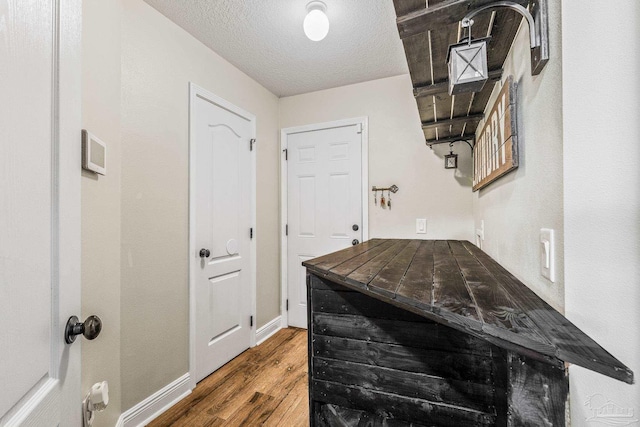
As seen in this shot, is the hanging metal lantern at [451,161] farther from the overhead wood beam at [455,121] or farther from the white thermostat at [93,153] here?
the white thermostat at [93,153]

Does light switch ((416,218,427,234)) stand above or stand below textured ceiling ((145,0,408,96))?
below

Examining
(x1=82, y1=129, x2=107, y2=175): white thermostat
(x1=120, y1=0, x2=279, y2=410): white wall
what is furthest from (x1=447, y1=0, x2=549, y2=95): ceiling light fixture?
(x1=120, y1=0, x2=279, y2=410): white wall

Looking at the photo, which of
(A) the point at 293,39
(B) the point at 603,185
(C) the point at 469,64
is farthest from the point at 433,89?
(A) the point at 293,39

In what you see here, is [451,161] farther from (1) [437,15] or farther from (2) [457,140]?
(1) [437,15]

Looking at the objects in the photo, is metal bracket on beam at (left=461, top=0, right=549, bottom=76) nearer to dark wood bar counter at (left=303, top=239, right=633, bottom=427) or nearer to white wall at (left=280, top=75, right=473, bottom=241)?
dark wood bar counter at (left=303, top=239, right=633, bottom=427)

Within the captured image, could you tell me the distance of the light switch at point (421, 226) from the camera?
2.60m

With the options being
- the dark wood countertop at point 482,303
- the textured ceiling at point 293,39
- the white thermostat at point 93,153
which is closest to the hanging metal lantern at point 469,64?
the dark wood countertop at point 482,303

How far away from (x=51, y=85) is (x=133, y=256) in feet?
4.29

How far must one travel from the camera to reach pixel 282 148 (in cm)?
311

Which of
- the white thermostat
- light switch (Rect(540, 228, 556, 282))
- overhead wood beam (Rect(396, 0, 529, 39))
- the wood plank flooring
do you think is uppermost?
overhead wood beam (Rect(396, 0, 529, 39))

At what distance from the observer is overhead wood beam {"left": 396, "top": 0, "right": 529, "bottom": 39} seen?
794 mm

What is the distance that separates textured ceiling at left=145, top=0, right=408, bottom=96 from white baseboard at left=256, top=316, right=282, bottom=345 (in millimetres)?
2399

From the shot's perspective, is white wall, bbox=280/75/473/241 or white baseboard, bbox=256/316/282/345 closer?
white wall, bbox=280/75/473/241

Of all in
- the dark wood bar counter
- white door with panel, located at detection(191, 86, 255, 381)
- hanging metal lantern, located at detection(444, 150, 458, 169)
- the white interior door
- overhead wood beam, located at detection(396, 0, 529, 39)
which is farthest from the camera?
hanging metal lantern, located at detection(444, 150, 458, 169)
